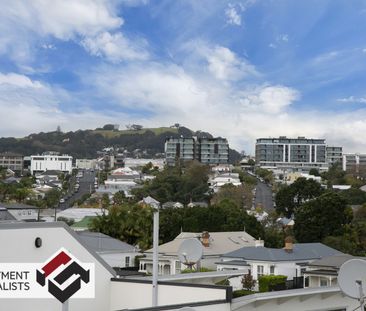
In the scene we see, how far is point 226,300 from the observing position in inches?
457

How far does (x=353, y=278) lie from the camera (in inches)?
406

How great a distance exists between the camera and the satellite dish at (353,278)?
10.2 m

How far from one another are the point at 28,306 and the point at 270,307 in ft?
16.5

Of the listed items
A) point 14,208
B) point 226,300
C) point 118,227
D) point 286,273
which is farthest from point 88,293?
point 14,208

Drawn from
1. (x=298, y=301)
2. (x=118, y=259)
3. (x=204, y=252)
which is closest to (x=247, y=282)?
(x=204, y=252)

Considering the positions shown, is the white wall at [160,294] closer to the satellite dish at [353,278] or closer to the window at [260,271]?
the satellite dish at [353,278]

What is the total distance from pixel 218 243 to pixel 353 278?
103 feet

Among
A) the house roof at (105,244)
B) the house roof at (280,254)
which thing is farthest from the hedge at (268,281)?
the house roof at (105,244)

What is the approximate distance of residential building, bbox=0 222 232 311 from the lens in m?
11.3

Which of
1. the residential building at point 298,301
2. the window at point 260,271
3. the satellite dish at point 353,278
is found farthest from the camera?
the window at point 260,271

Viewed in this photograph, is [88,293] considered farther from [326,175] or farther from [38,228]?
[326,175]

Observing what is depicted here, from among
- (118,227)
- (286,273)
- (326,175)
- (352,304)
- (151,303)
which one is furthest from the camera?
(326,175)

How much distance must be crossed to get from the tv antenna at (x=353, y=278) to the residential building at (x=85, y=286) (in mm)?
2357

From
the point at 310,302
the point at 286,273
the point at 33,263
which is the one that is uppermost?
the point at 33,263
